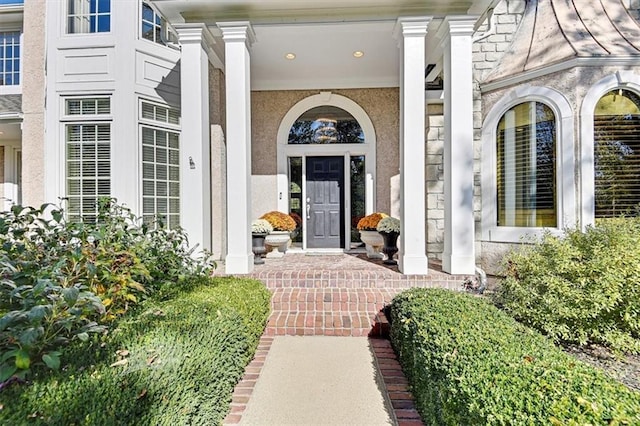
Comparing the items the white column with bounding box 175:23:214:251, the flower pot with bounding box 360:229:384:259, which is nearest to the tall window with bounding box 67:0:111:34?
the white column with bounding box 175:23:214:251

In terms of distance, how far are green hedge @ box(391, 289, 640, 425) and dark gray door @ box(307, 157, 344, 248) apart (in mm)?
4571

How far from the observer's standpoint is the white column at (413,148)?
462cm

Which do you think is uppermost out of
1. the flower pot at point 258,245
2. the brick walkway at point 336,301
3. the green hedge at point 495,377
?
the flower pot at point 258,245

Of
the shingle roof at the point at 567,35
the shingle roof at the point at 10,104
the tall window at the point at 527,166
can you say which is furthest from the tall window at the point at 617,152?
the shingle roof at the point at 10,104

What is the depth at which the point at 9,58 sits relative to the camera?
25.7 ft

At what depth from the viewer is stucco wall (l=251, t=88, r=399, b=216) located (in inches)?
282

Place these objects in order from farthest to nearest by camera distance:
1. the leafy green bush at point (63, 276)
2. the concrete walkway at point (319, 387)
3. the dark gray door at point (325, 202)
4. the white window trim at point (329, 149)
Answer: the dark gray door at point (325, 202) < the white window trim at point (329, 149) < the concrete walkway at point (319, 387) < the leafy green bush at point (63, 276)

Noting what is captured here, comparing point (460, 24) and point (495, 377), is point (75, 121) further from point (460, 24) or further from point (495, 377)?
point (495, 377)

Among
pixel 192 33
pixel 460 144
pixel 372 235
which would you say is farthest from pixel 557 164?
pixel 192 33

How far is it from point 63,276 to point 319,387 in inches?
77.3

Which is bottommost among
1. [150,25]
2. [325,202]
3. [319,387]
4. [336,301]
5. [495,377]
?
[319,387]

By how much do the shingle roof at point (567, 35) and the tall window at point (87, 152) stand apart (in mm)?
6582

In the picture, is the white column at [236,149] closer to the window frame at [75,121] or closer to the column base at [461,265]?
the window frame at [75,121]

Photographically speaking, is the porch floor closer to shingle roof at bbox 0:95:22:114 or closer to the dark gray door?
the dark gray door
